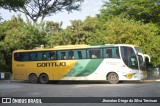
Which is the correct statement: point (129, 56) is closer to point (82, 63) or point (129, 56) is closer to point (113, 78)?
point (113, 78)

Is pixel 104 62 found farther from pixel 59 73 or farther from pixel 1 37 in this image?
pixel 1 37

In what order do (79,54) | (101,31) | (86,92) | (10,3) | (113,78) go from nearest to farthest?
(10,3) < (86,92) < (113,78) < (79,54) < (101,31)

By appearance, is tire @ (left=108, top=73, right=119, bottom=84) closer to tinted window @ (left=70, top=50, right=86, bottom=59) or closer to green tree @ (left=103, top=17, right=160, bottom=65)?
tinted window @ (left=70, top=50, right=86, bottom=59)

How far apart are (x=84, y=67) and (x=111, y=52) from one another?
2.48 m

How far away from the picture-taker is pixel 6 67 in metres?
37.5

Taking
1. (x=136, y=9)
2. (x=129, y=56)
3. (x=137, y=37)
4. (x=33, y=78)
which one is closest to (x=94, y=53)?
(x=129, y=56)

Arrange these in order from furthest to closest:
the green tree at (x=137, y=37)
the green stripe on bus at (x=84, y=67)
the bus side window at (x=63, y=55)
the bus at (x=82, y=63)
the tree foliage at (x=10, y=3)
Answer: the green tree at (x=137, y=37), the bus side window at (x=63, y=55), the green stripe on bus at (x=84, y=67), the bus at (x=82, y=63), the tree foliage at (x=10, y=3)

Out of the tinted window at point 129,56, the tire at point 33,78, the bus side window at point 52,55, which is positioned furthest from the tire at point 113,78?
the tire at point 33,78

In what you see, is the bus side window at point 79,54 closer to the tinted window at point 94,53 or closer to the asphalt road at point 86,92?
the tinted window at point 94,53

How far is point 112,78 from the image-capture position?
86.9 ft

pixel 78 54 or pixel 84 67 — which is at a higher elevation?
pixel 78 54

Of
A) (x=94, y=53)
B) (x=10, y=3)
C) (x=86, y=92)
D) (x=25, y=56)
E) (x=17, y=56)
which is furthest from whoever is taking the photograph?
(x=17, y=56)

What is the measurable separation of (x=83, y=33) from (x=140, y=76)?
16.2 metres

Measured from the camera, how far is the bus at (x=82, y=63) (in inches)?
1030
